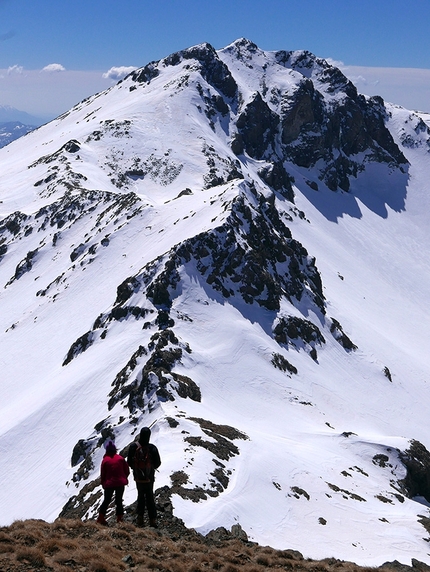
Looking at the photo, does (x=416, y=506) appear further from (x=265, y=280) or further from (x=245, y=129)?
(x=245, y=129)

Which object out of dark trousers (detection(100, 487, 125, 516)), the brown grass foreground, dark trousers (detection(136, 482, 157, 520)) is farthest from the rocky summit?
the brown grass foreground

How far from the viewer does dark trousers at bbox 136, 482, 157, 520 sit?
63.0 feet

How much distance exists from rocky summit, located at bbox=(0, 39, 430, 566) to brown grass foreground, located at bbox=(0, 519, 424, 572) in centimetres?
453

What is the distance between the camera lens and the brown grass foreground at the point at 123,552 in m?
15.2

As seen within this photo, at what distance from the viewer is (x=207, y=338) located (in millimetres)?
59438

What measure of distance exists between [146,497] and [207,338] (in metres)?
39.7

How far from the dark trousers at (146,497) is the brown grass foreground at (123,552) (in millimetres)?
718

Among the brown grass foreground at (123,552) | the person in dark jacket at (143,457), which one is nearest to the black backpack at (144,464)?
the person in dark jacket at (143,457)

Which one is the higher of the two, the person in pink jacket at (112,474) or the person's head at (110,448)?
the person's head at (110,448)

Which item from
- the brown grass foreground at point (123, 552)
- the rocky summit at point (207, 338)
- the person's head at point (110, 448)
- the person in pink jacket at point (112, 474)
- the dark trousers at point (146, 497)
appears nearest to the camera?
the brown grass foreground at point (123, 552)

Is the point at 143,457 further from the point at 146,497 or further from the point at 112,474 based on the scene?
the point at 146,497

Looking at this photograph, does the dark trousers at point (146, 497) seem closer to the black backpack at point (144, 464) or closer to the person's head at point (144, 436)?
the black backpack at point (144, 464)

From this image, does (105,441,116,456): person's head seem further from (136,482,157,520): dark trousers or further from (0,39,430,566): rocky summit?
(0,39,430,566): rocky summit

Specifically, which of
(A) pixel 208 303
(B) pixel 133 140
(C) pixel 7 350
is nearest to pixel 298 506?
(A) pixel 208 303
